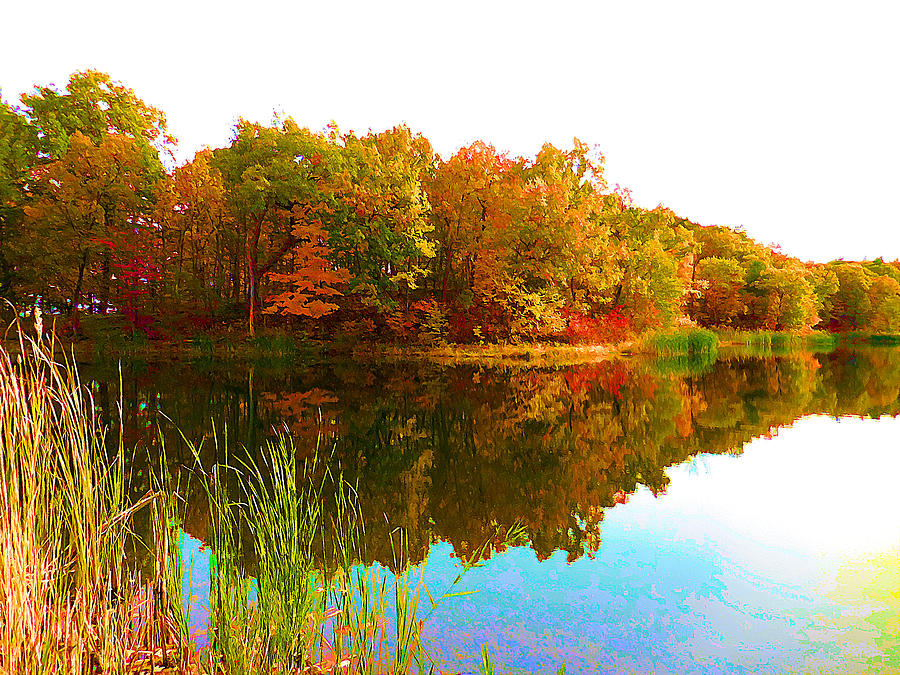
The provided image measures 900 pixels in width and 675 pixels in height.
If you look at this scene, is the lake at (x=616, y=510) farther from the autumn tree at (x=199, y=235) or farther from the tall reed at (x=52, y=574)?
the autumn tree at (x=199, y=235)

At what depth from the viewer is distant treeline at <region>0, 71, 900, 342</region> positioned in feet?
69.4

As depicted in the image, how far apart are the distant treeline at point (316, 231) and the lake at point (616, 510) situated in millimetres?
11289

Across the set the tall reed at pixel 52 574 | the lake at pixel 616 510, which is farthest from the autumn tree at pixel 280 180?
the tall reed at pixel 52 574

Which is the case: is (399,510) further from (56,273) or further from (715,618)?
(56,273)

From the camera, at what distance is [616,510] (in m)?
4.86

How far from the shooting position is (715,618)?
3.11 m

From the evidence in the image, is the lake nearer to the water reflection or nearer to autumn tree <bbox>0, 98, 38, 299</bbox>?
the water reflection

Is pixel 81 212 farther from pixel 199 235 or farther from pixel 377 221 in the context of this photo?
pixel 377 221

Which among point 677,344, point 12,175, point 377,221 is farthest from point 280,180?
point 677,344

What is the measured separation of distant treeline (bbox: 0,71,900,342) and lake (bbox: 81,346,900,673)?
37.0 ft

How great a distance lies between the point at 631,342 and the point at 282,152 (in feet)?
56.8

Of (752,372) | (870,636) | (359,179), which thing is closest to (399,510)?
(870,636)

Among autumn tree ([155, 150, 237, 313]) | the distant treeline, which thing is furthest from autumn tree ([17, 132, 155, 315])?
autumn tree ([155, 150, 237, 313])

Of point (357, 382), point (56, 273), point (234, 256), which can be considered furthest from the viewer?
point (234, 256)
